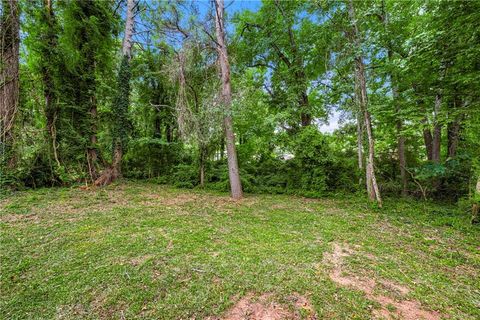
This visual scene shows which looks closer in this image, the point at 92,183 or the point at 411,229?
the point at 411,229

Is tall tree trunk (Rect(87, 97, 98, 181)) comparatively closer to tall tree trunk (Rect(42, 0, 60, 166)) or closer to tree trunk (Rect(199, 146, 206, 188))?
tall tree trunk (Rect(42, 0, 60, 166))

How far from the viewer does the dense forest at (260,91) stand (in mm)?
5012

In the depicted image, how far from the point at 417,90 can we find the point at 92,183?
10.4 meters

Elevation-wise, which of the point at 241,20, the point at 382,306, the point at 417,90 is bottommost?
the point at 382,306

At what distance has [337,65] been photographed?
589cm

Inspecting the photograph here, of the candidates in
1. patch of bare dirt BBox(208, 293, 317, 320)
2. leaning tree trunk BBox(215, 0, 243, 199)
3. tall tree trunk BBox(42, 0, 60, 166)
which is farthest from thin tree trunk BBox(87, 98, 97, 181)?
patch of bare dirt BBox(208, 293, 317, 320)

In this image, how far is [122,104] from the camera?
25.3 feet

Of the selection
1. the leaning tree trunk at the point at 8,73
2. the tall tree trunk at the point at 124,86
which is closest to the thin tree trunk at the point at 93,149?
the tall tree trunk at the point at 124,86

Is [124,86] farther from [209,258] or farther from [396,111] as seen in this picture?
[396,111]

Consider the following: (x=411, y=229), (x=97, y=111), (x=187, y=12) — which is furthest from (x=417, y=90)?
(x=97, y=111)

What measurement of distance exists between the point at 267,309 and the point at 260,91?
811 centimetres

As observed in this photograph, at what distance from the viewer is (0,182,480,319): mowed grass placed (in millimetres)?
2039

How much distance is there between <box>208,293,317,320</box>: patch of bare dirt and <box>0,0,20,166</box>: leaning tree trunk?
7.90 metres

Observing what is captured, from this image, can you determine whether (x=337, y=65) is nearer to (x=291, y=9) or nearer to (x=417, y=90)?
(x=417, y=90)
